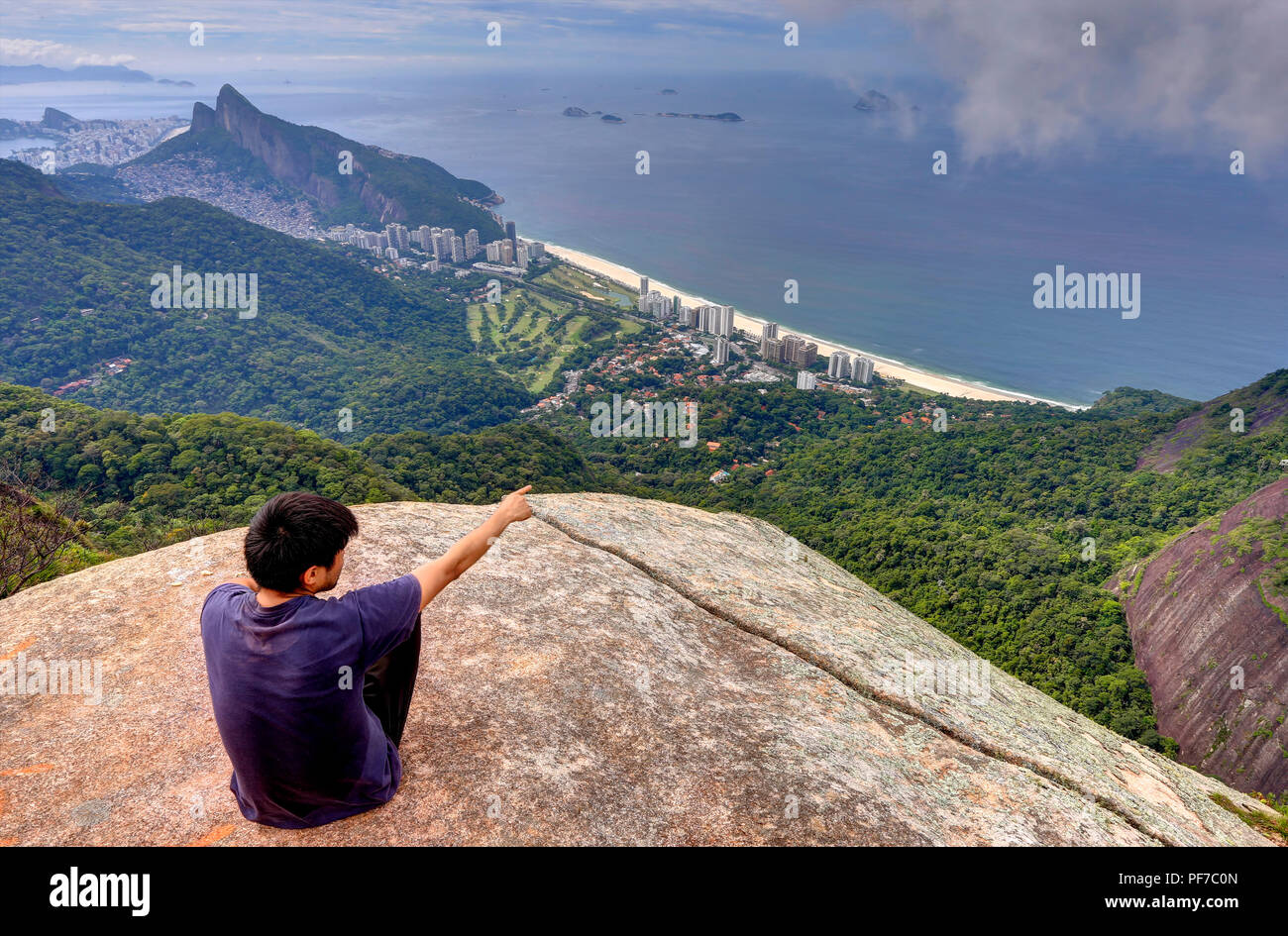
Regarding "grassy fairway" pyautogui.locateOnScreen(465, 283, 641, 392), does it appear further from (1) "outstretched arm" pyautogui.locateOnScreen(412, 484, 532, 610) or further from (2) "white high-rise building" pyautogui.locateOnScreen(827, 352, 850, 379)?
(1) "outstretched arm" pyautogui.locateOnScreen(412, 484, 532, 610)

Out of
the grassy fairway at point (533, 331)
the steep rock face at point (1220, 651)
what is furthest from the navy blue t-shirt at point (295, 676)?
the grassy fairway at point (533, 331)

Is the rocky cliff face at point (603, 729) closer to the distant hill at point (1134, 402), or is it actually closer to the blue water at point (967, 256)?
the distant hill at point (1134, 402)

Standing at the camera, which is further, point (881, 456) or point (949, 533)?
point (881, 456)

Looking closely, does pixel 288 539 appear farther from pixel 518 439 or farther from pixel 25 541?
pixel 518 439

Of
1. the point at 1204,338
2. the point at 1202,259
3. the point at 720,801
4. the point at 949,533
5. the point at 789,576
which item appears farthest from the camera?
the point at 1202,259

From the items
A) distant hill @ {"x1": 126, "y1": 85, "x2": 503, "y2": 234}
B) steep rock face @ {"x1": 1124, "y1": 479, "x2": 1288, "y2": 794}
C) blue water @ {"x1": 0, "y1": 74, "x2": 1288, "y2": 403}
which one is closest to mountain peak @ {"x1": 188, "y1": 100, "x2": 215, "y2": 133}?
distant hill @ {"x1": 126, "y1": 85, "x2": 503, "y2": 234}

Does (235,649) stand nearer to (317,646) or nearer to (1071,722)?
(317,646)

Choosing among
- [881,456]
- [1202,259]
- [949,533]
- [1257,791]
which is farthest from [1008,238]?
[1257,791]
